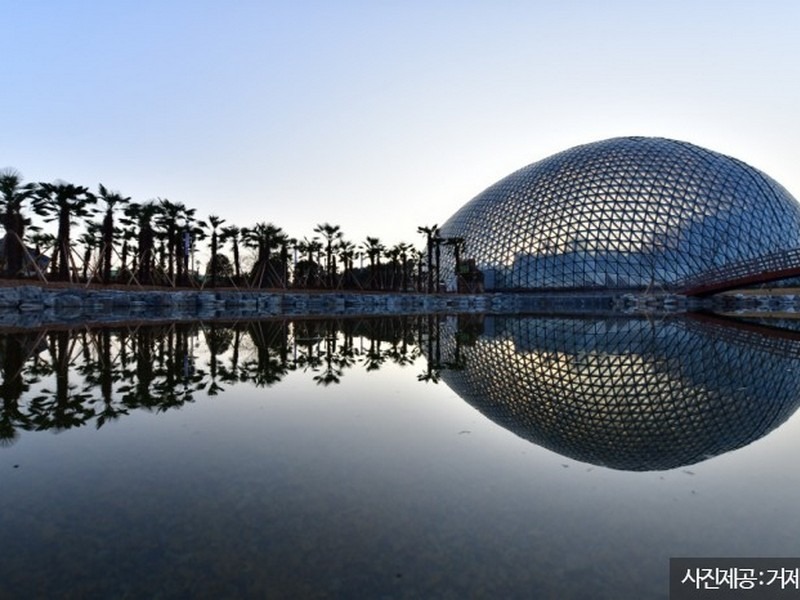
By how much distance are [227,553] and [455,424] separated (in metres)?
4.69

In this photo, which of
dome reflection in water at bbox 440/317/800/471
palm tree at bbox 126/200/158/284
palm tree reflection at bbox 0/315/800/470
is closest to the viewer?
dome reflection in water at bbox 440/317/800/471

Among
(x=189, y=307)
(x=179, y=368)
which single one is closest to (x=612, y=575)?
(x=179, y=368)

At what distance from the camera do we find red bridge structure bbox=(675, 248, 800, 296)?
51.2m

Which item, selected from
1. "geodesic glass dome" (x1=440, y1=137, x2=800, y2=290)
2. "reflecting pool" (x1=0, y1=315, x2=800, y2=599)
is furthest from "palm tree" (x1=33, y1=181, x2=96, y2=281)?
"geodesic glass dome" (x1=440, y1=137, x2=800, y2=290)

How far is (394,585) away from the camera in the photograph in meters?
3.06

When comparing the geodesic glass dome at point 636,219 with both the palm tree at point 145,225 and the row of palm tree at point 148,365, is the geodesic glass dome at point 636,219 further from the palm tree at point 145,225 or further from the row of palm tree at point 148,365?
the row of palm tree at point 148,365

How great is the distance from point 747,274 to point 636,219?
19214mm

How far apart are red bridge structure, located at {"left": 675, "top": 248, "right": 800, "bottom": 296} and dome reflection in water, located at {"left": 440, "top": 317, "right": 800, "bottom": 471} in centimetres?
4274

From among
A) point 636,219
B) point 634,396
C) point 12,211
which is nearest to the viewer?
point 634,396

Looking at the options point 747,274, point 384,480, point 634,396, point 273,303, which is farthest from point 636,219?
point 384,480

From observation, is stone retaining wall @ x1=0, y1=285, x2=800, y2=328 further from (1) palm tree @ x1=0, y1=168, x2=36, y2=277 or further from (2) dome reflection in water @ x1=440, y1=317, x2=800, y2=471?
(2) dome reflection in water @ x1=440, y1=317, x2=800, y2=471

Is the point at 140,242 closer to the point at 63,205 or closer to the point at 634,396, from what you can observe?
the point at 63,205

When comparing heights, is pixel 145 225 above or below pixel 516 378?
above

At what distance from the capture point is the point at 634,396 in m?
9.27
